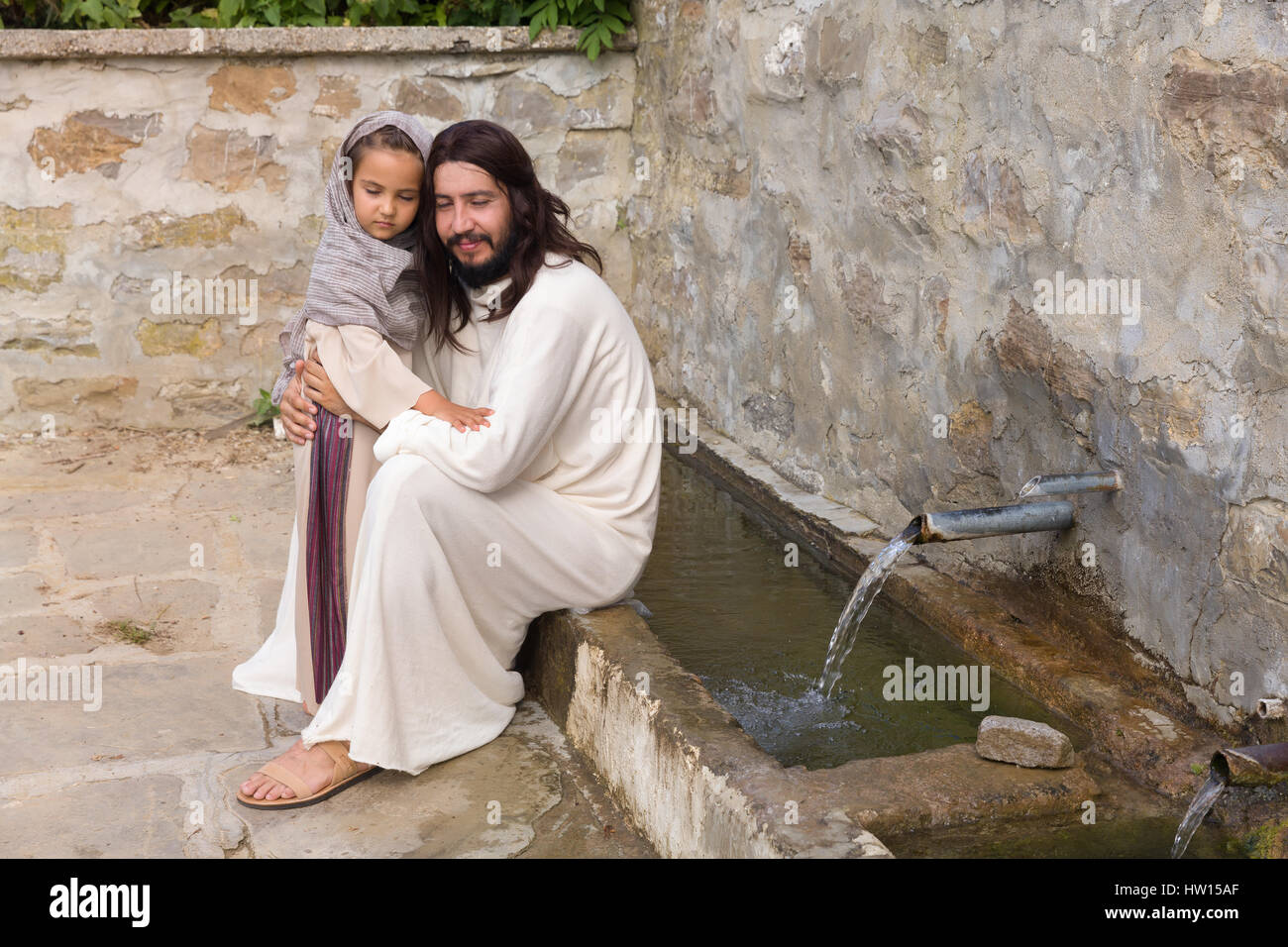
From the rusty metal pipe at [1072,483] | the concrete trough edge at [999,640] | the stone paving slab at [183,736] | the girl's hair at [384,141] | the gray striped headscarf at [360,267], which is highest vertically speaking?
the girl's hair at [384,141]

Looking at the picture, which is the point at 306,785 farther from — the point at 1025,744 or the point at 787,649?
the point at 1025,744

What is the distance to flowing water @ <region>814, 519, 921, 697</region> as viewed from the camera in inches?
115

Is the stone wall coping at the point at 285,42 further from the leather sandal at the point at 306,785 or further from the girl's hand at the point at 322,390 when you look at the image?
the leather sandal at the point at 306,785

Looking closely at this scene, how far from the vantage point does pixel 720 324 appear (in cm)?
497

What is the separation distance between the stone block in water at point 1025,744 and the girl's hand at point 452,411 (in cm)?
→ 116

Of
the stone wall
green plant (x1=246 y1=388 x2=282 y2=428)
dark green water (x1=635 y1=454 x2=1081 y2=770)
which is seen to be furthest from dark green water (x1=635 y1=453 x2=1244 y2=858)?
the stone wall

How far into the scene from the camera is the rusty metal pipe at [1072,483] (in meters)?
Result: 2.79

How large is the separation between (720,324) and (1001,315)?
6.11ft

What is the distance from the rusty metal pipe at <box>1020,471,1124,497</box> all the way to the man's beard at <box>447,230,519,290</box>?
4.02 feet

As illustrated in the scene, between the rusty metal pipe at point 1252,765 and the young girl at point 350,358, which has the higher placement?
the young girl at point 350,358

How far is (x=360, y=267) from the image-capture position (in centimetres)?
294

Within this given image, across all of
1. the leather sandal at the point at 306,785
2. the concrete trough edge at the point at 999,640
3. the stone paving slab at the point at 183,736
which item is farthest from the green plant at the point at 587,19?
the leather sandal at the point at 306,785

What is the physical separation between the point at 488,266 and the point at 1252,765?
1809 millimetres
